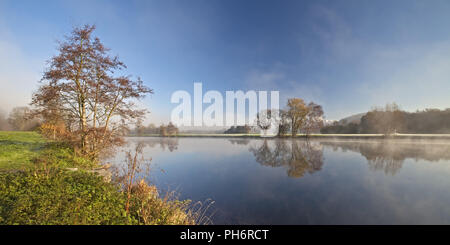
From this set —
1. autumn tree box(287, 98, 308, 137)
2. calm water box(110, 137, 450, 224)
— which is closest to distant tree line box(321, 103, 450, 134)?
autumn tree box(287, 98, 308, 137)

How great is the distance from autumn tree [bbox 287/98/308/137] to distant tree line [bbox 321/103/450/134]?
21.3 metres

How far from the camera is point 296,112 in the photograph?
132 feet

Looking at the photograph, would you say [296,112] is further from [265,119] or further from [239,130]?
[239,130]

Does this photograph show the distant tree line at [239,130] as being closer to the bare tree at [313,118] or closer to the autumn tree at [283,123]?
the autumn tree at [283,123]

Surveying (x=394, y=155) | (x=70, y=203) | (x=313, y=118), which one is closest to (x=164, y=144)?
(x=70, y=203)

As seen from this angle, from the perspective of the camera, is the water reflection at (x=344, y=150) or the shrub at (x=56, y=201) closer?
the shrub at (x=56, y=201)

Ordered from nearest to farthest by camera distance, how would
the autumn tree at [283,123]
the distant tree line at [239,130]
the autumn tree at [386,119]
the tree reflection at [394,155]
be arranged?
the tree reflection at [394,155] → the autumn tree at [386,119] → the autumn tree at [283,123] → the distant tree line at [239,130]

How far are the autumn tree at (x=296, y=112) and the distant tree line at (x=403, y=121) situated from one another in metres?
21.3

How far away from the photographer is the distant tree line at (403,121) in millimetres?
38594

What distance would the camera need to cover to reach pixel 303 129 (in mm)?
42031

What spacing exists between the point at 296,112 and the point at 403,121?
3029 centimetres

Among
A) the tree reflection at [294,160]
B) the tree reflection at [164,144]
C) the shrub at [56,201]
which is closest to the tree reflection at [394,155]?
the tree reflection at [294,160]

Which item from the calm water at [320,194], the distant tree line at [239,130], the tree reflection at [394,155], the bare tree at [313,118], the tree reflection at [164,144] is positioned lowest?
the tree reflection at [164,144]
